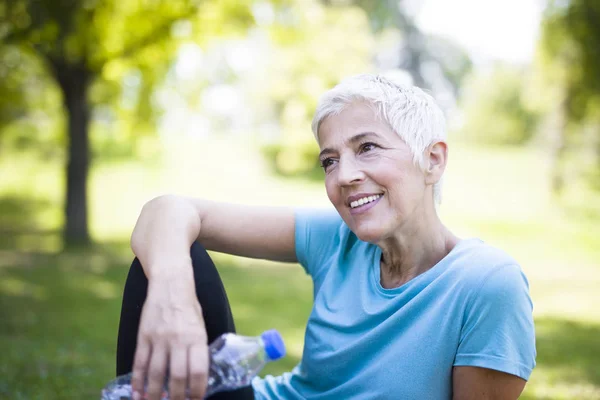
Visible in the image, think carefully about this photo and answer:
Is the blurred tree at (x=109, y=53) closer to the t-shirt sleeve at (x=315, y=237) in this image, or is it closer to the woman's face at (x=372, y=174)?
the t-shirt sleeve at (x=315, y=237)

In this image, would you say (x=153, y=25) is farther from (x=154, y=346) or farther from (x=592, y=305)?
(x=154, y=346)

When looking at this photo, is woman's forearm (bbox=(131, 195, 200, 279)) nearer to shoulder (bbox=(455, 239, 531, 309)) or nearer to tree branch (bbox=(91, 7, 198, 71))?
shoulder (bbox=(455, 239, 531, 309))

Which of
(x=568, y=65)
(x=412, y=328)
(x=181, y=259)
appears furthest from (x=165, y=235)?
(x=568, y=65)

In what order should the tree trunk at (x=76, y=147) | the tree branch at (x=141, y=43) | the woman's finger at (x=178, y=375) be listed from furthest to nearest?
the tree trunk at (x=76, y=147), the tree branch at (x=141, y=43), the woman's finger at (x=178, y=375)

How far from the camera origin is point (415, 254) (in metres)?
1.77

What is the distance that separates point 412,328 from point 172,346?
59 centimetres

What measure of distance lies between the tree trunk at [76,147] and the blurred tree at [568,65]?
10.3 metres

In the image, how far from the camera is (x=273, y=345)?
4.37 feet

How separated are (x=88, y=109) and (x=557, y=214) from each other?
12035 millimetres

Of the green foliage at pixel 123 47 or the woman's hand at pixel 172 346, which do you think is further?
the green foliage at pixel 123 47

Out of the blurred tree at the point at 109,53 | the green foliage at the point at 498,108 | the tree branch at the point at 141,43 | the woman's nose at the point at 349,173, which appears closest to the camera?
the woman's nose at the point at 349,173

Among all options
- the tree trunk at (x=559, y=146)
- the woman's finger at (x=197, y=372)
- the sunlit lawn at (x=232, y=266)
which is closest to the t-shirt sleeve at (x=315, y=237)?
the woman's finger at (x=197, y=372)

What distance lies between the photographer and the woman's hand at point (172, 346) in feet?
4.17

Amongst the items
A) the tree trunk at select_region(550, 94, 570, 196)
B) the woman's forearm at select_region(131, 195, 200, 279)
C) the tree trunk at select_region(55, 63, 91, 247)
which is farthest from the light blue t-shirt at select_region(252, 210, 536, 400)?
the tree trunk at select_region(550, 94, 570, 196)
